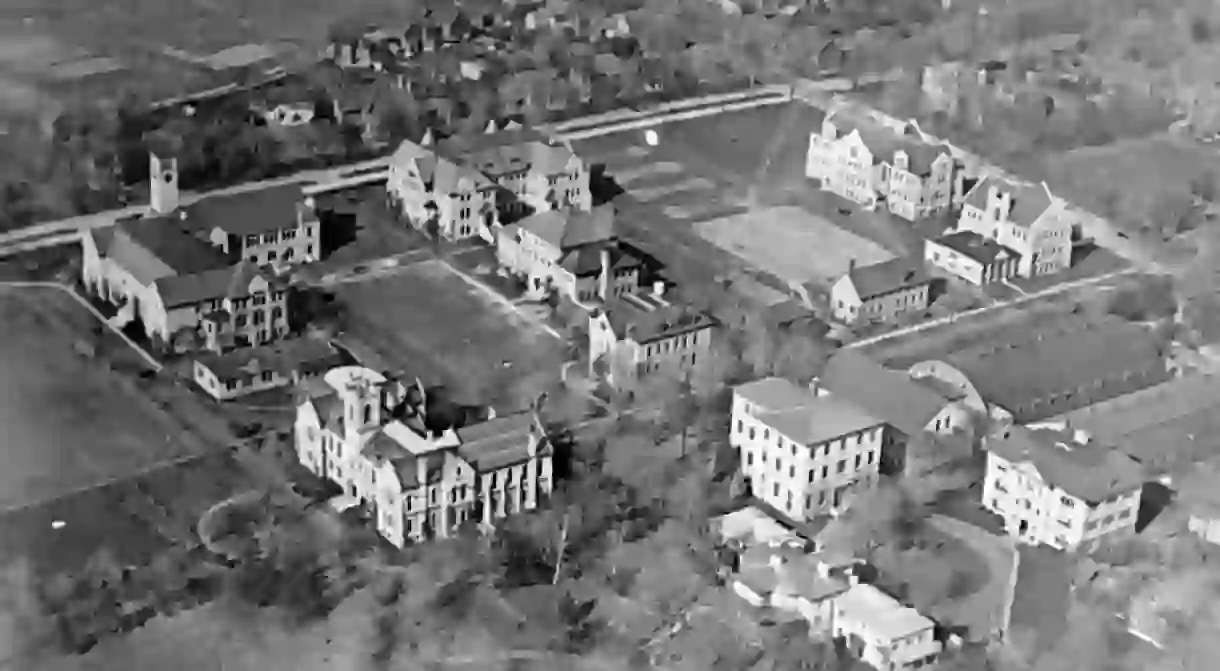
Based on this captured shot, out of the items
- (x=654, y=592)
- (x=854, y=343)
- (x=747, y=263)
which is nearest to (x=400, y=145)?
(x=747, y=263)

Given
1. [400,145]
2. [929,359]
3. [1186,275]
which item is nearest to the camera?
[929,359]

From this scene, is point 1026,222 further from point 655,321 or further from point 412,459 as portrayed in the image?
point 412,459

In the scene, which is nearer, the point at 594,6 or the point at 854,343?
the point at 854,343

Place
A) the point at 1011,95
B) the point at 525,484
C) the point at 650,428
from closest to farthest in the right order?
the point at 525,484 < the point at 650,428 < the point at 1011,95

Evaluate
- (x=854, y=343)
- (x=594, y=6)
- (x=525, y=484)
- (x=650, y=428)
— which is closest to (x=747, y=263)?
(x=854, y=343)

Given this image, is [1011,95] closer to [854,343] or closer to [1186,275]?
[1186,275]

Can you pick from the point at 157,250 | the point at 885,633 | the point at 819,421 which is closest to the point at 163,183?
the point at 157,250

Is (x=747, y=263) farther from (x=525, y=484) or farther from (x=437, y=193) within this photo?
(x=525, y=484)

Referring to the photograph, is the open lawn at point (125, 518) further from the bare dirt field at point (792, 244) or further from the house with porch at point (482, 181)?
the bare dirt field at point (792, 244)
